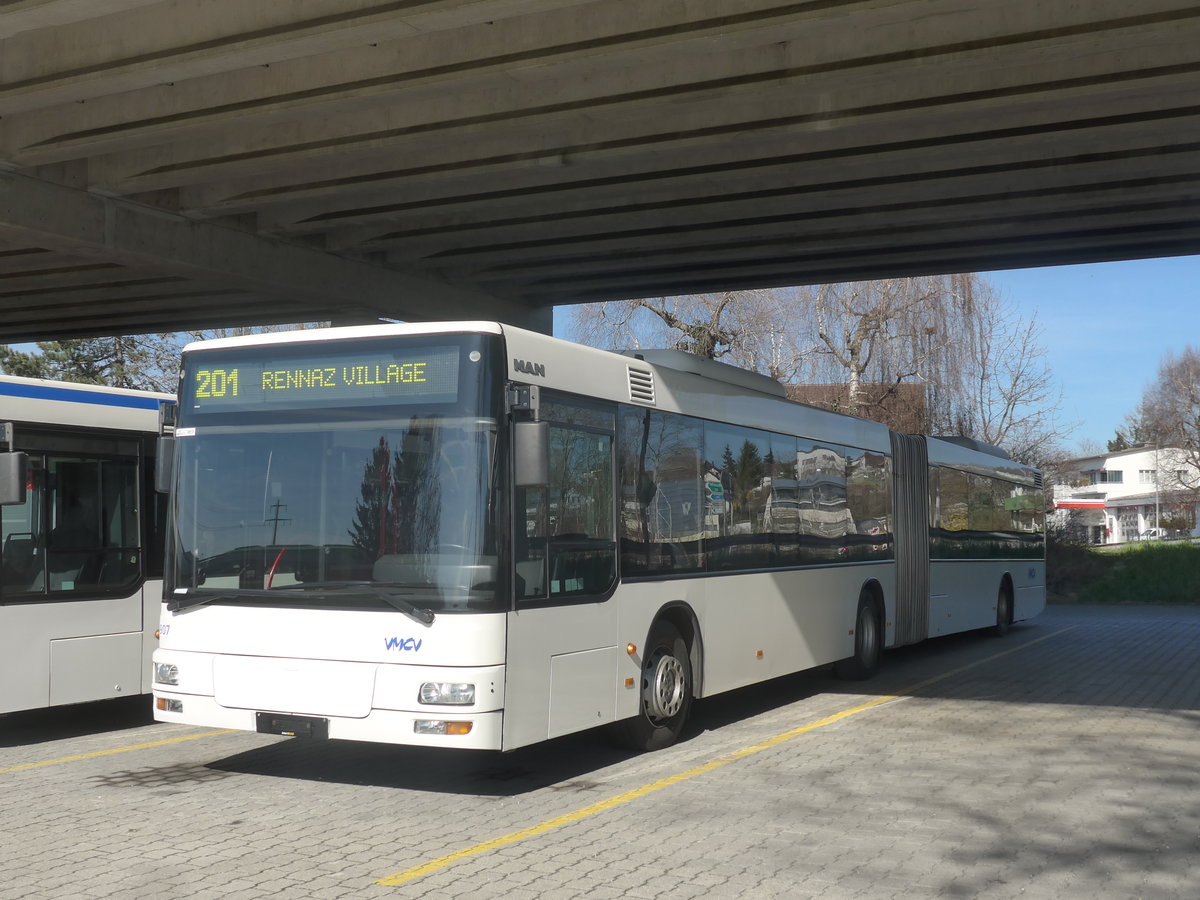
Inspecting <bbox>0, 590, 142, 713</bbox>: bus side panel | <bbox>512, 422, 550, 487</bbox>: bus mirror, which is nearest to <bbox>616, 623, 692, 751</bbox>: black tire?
<bbox>512, 422, 550, 487</bbox>: bus mirror

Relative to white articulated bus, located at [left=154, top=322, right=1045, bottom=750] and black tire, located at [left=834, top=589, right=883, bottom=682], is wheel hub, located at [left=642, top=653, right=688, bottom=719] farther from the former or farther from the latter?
black tire, located at [left=834, top=589, right=883, bottom=682]

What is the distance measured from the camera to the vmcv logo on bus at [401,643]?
7.61 m

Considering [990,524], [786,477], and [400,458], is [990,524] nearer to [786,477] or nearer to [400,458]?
[786,477]

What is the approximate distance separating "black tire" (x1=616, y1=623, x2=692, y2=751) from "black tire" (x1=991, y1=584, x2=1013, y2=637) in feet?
40.8

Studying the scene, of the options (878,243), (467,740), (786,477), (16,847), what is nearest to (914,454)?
(878,243)

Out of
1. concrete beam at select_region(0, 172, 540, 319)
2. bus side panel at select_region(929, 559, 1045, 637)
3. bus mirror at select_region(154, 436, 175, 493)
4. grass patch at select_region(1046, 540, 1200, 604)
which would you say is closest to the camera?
bus mirror at select_region(154, 436, 175, 493)

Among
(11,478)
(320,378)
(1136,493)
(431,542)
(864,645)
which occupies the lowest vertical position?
(864,645)

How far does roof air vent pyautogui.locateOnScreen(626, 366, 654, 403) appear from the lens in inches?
380

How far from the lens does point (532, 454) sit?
7.75 metres

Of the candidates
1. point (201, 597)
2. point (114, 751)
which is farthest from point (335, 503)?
point (114, 751)

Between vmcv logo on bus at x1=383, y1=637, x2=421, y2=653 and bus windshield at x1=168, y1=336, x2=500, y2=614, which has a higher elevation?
bus windshield at x1=168, y1=336, x2=500, y2=614

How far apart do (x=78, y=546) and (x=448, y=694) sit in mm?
4443

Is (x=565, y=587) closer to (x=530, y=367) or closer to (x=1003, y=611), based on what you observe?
(x=530, y=367)

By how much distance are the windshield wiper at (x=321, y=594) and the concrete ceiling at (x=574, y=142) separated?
16.9 ft
